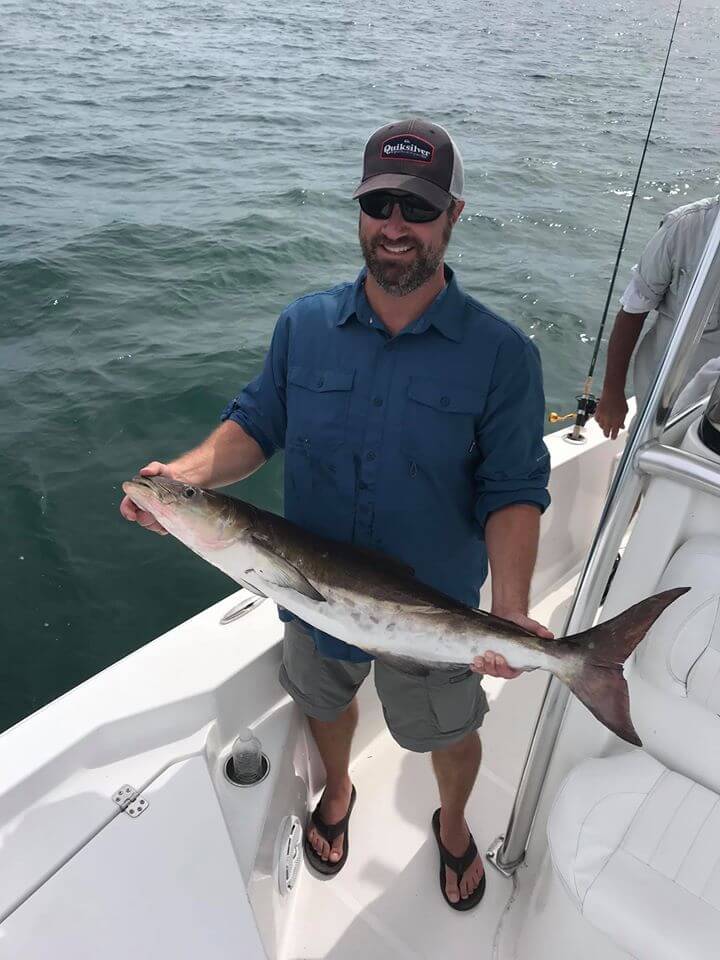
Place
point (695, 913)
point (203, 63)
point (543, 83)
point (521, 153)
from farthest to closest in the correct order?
point (543, 83) < point (203, 63) < point (521, 153) < point (695, 913)

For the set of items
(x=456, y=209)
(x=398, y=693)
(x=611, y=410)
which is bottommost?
(x=398, y=693)

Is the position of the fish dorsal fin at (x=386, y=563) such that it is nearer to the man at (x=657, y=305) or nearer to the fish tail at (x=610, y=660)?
the fish tail at (x=610, y=660)

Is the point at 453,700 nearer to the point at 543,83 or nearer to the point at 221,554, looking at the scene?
the point at 221,554

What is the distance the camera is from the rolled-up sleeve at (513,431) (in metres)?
2.09

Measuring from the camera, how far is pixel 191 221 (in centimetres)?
930

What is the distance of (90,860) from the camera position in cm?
201

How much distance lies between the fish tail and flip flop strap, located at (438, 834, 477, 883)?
4.00 ft

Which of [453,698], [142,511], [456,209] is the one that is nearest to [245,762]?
[453,698]

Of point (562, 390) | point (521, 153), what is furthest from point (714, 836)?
point (521, 153)

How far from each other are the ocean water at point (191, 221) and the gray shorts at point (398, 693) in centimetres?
186

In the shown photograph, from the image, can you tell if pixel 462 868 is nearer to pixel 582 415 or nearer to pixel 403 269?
pixel 403 269

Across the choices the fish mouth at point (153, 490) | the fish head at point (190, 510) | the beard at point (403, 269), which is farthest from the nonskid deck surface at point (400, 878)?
the beard at point (403, 269)

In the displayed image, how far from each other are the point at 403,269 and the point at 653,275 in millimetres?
1951

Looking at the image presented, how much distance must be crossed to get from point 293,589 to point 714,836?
4.06 ft
